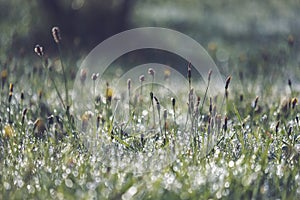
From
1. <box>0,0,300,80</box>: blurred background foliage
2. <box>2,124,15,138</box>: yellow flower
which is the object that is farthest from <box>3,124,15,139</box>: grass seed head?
<box>0,0,300,80</box>: blurred background foliage

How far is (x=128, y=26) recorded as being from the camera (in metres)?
10.1

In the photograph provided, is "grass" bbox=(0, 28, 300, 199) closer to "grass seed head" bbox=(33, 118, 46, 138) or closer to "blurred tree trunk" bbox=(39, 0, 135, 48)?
"grass seed head" bbox=(33, 118, 46, 138)

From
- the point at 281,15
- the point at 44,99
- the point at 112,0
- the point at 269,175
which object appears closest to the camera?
the point at 269,175

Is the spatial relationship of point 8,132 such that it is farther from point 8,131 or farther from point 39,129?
point 39,129


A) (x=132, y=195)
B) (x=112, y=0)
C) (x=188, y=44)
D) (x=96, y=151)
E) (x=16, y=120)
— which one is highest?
(x=112, y=0)

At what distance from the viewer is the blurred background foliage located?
871 centimetres

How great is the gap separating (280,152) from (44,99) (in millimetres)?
2285

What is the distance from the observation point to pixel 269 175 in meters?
3.40

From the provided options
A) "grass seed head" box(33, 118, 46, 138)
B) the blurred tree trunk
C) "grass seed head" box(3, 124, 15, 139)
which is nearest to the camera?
"grass seed head" box(3, 124, 15, 139)

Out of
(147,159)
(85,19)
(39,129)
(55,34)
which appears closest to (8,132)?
(39,129)

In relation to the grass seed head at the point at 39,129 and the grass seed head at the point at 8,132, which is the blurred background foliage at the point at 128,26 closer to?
the grass seed head at the point at 39,129

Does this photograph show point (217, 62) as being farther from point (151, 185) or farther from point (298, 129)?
point (151, 185)

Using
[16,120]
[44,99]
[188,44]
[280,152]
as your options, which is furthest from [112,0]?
[280,152]

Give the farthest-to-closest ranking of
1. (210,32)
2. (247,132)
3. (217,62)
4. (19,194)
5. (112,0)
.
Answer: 1. (210,32)
2. (112,0)
3. (217,62)
4. (247,132)
5. (19,194)
